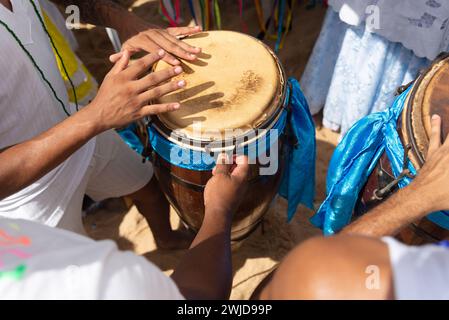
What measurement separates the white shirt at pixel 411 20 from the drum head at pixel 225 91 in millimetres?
618

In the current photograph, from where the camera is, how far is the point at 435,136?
1.09 meters

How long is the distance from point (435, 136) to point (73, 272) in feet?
3.26

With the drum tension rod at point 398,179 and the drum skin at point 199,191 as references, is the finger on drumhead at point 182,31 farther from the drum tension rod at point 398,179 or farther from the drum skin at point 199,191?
the drum tension rod at point 398,179

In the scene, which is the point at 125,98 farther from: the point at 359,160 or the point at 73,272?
the point at 359,160

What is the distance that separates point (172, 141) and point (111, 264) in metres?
0.70

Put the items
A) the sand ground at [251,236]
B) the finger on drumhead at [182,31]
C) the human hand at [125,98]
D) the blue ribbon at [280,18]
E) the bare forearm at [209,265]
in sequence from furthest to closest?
the blue ribbon at [280,18] < the sand ground at [251,236] < the finger on drumhead at [182,31] < the human hand at [125,98] < the bare forearm at [209,265]

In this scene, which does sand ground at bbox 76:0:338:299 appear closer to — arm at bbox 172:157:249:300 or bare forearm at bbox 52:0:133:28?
arm at bbox 172:157:249:300

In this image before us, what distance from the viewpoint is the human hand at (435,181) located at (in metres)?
1.00

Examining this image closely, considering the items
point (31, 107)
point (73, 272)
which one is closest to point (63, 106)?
point (31, 107)

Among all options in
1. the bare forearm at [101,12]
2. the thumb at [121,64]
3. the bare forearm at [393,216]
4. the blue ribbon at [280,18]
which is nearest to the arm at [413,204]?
the bare forearm at [393,216]

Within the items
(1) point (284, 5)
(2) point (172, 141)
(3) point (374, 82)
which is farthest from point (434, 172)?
(1) point (284, 5)

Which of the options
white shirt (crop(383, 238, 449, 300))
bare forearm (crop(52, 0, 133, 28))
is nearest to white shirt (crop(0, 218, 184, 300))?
white shirt (crop(383, 238, 449, 300))

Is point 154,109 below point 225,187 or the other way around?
the other way around
